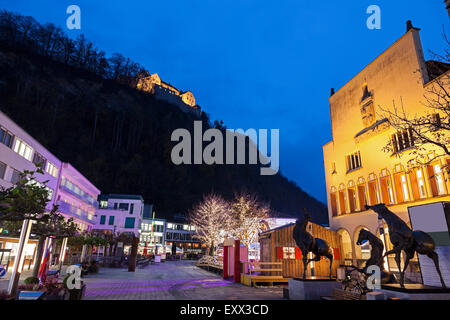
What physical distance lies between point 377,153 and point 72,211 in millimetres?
40656

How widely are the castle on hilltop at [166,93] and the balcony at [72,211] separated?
7972 cm

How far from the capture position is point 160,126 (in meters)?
105

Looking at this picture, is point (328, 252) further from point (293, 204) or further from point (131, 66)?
point (131, 66)

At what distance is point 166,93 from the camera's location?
412 ft

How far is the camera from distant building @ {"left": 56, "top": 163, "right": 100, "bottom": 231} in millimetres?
35625

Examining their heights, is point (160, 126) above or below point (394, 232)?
above

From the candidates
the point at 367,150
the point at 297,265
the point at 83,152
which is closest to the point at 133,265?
the point at 297,265

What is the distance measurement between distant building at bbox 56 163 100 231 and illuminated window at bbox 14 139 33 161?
21.6ft

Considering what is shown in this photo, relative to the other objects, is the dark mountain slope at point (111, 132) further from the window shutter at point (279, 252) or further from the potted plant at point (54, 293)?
the potted plant at point (54, 293)

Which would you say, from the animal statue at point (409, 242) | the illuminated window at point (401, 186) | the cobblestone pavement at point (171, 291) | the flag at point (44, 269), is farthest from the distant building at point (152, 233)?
the animal statue at point (409, 242)

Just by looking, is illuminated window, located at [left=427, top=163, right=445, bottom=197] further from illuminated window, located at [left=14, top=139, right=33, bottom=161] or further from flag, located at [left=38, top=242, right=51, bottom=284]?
illuminated window, located at [left=14, top=139, right=33, bottom=161]

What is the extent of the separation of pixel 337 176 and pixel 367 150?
14.2 feet

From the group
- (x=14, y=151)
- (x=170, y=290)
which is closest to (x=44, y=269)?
(x=170, y=290)

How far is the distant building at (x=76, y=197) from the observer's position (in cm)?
3562
